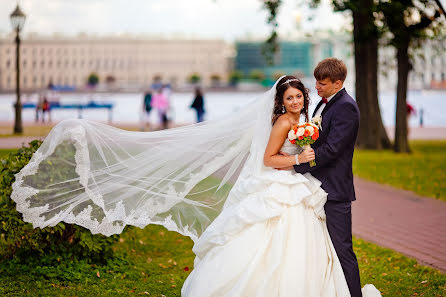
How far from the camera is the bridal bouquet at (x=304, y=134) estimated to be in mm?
3865

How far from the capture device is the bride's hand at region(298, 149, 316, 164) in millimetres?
3982

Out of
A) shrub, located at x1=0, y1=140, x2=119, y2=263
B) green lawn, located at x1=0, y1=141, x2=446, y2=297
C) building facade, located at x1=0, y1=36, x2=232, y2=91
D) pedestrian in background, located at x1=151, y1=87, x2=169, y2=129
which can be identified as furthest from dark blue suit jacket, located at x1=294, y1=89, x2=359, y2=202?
building facade, located at x1=0, y1=36, x2=232, y2=91

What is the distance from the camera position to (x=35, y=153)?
16.5 feet

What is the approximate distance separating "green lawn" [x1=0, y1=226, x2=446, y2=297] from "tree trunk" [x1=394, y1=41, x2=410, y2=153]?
11073 millimetres

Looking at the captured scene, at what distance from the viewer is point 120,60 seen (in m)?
124

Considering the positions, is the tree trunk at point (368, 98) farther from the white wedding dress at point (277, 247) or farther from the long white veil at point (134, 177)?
the white wedding dress at point (277, 247)

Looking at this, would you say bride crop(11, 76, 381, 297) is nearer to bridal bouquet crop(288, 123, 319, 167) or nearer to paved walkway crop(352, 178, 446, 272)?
bridal bouquet crop(288, 123, 319, 167)

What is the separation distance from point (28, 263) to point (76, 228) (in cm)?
57

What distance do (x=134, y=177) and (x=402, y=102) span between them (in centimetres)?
1396

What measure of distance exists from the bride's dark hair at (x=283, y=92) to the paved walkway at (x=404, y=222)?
8.96 ft

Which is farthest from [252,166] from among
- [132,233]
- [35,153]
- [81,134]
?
[132,233]

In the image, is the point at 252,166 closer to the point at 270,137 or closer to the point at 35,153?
the point at 270,137

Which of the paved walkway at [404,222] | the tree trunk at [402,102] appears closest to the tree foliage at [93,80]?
the tree trunk at [402,102]

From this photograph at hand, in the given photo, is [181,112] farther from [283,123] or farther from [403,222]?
[283,123]
